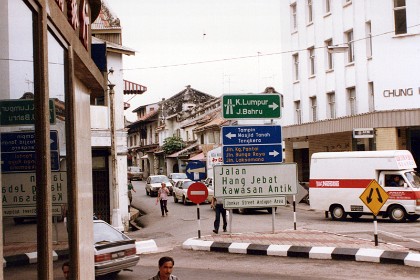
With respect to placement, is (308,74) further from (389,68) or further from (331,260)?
Result: (331,260)

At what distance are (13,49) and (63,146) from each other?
55.3 inches

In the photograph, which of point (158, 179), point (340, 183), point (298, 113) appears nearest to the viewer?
point (340, 183)

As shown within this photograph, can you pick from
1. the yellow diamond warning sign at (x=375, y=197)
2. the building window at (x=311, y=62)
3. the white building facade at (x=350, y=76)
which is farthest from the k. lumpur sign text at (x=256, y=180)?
the building window at (x=311, y=62)

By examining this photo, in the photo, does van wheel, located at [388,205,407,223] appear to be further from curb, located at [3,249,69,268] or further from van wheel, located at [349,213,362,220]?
curb, located at [3,249,69,268]

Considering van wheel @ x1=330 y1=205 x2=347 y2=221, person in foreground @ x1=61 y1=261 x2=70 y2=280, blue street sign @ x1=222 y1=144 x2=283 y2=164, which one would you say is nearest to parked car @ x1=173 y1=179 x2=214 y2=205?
van wheel @ x1=330 y1=205 x2=347 y2=221

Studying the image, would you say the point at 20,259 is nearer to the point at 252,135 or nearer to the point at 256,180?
the point at 256,180

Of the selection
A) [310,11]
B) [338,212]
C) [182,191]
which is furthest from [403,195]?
[310,11]

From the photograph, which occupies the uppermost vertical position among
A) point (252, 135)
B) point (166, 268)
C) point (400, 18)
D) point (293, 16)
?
point (293, 16)

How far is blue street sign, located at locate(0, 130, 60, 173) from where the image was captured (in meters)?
2.81

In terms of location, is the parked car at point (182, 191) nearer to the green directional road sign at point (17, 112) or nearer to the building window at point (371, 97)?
the building window at point (371, 97)

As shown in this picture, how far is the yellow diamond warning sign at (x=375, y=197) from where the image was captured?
16.0 m

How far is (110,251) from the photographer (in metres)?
13.4

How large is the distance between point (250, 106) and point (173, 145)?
58.8 metres

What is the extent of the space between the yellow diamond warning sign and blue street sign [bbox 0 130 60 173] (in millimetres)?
13740
